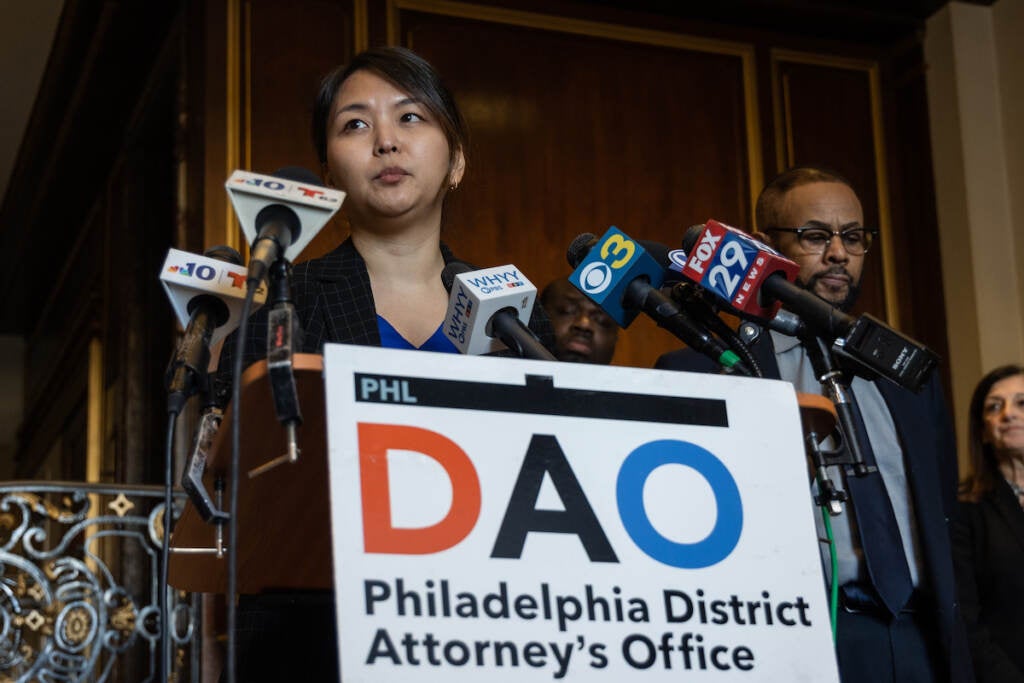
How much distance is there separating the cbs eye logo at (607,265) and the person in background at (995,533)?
203cm

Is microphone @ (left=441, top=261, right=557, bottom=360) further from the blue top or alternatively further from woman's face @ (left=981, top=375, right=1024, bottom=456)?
woman's face @ (left=981, top=375, right=1024, bottom=456)

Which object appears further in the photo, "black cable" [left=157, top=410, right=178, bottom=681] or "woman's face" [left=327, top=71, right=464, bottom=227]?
"woman's face" [left=327, top=71, right=464, bottom=227]

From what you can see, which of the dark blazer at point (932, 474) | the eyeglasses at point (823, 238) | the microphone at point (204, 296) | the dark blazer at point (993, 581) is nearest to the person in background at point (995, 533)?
the dark blazer at point (993, 581)

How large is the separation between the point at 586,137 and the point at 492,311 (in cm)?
404

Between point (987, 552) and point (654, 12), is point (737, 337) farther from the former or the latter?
point (654, 12)

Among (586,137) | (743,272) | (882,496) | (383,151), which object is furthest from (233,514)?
(586,137)

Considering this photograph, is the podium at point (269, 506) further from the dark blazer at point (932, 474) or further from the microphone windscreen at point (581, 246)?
the dark blazer at point (932, 474)

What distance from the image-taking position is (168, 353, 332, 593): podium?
1.50m

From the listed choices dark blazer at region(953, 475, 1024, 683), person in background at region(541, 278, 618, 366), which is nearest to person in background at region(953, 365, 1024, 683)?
dark blazer at region(953, 475, 1024, 683)

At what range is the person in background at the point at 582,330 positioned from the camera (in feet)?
14.1

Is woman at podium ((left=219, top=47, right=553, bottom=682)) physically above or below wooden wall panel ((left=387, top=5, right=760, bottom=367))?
below

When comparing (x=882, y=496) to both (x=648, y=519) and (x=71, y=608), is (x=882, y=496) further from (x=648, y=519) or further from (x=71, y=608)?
(x=71, y=608)

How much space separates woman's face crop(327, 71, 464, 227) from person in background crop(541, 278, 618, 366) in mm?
2072

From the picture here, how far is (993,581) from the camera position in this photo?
12.6 ft
